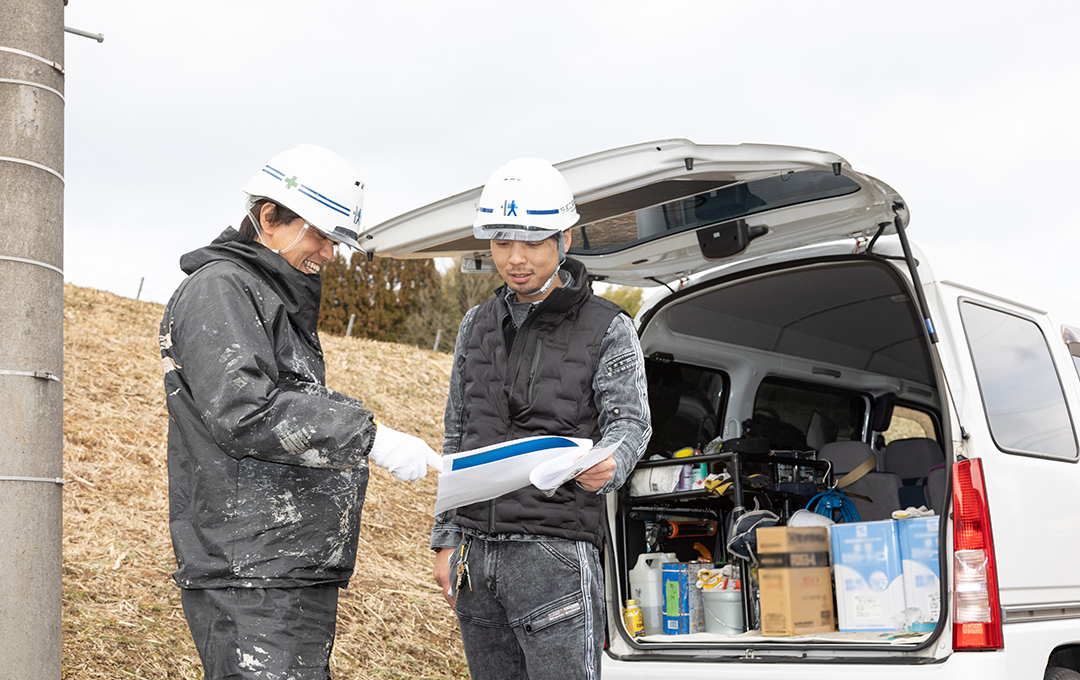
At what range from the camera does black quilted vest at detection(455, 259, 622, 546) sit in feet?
8.59

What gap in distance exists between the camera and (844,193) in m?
3.31

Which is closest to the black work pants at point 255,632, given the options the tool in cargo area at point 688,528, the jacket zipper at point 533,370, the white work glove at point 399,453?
the white work glove at point 399,453

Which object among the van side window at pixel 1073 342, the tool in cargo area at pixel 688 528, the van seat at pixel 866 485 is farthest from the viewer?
the van seat at pixel 866 485

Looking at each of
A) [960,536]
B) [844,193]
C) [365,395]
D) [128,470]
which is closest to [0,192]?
[844,193]

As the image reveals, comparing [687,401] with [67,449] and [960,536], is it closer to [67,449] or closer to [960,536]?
[960,536]

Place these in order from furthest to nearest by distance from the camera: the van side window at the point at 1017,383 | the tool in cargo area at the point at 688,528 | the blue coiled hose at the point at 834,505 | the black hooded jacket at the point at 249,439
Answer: the blue coiled hose at the point at 834,505, the tool in cargo area at the point at 688,528, the van side window at the point at 1017,383, the black hooded jacket at the point at 249,439

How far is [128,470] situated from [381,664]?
3.45 metres

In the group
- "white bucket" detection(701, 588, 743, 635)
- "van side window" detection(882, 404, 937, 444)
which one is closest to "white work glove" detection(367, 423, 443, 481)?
"white bucket" detection(701, 588, 743, 635)

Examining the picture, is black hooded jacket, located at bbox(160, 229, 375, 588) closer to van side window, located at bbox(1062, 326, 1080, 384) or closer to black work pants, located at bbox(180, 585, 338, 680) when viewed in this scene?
black work pants, located at bbox(180, 585, 338, 680)

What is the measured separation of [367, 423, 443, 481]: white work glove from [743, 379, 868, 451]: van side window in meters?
2.91

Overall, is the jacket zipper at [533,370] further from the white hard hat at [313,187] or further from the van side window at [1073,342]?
the van side window at [1073,342]

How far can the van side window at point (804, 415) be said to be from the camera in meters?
5.04

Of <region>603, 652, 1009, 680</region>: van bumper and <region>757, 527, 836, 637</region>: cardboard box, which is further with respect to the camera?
<region>757, 527, 836, 637</region>: cardboard box

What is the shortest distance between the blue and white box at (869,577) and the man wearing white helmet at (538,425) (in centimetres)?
112
